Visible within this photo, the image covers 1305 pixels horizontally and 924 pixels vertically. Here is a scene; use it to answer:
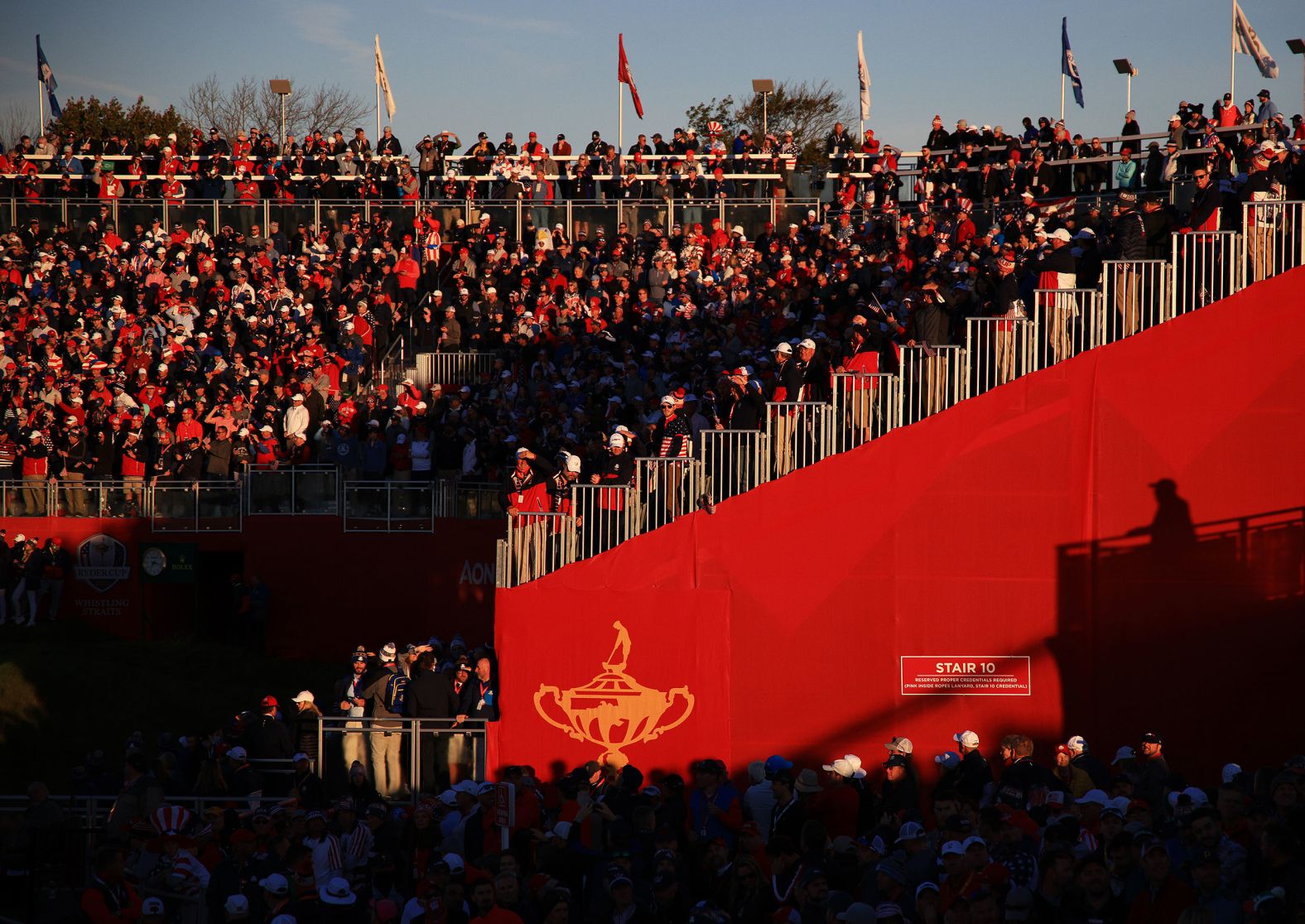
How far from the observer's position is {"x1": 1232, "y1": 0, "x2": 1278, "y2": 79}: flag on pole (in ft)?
99.9

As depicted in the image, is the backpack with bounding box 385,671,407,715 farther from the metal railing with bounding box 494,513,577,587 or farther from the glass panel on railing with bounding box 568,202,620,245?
the glass panel on railing with bounding box 568,202,620,245

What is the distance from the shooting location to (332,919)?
12.2 metres

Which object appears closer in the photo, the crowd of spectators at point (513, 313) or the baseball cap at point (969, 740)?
the baseball cap at point (969, 740)

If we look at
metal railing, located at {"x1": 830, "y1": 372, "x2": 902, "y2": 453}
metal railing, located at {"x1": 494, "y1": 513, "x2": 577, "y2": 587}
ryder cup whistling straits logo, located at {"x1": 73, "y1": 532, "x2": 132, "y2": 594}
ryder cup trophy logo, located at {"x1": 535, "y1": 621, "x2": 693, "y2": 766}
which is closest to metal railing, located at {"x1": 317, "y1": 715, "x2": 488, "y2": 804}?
ryder cup trophy logo, located at {"x1": 535, "y1": 621, "x2": 693, "y2": 766}

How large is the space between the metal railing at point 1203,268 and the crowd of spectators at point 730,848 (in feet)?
16.9

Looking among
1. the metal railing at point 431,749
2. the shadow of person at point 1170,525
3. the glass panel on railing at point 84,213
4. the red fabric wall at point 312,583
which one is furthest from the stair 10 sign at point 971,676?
the glass panel on railing at point 84,213

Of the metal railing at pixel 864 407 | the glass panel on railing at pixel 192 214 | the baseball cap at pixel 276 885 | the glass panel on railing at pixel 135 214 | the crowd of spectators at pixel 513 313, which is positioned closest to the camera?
the baseball cap at pixel 276 885

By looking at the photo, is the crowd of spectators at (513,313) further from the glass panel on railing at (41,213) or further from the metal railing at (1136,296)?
the metal railing at (1136,296)

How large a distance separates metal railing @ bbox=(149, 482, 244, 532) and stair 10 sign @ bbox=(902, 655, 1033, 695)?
12791 millimetres

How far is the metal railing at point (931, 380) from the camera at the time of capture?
18.4 m

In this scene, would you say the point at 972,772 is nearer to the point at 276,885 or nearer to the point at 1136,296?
the point at 1136,296

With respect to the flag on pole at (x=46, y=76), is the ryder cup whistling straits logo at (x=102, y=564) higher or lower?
lower

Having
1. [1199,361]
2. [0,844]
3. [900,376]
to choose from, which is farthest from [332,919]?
[1199,361]

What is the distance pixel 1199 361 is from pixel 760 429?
4741mm
